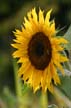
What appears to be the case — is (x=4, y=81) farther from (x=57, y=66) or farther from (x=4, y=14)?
(x=57, y=66)

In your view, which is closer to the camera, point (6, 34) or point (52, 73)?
point (52, 73)

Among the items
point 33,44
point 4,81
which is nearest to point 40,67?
point 33,44

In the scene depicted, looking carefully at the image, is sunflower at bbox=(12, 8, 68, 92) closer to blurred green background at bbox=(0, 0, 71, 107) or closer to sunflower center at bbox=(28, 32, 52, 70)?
sunflower center at bbox=(28, 32, 52, 70)

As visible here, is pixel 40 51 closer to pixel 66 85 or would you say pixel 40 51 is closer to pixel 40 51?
pixel 40 51

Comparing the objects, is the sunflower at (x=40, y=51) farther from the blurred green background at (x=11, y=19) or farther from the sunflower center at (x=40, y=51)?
the blurred green background at (x=11, y=19)

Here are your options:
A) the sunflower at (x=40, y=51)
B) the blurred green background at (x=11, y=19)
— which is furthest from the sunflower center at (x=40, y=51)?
the blurred green background at (x=11, y=19)

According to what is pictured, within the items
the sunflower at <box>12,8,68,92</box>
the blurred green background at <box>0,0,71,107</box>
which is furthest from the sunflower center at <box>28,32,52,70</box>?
the blurred green background at <box>0,0,71,107</box>

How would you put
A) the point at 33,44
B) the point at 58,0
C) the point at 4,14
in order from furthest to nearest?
1. the point at 4,14
2. the point at 58,0
3. the point at 33,44
